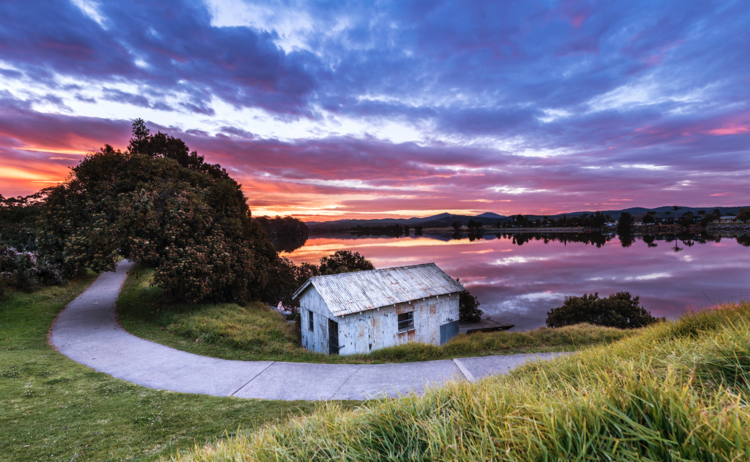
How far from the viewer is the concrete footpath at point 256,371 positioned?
814cm

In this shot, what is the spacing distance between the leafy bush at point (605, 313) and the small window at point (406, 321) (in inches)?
565

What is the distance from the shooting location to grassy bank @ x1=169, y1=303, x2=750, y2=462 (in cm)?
176

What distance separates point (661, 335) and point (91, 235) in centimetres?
2045

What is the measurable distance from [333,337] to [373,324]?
1.92m

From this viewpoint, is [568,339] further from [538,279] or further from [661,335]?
[538,279]

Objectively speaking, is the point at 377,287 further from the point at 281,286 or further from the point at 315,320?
the point at 281,286

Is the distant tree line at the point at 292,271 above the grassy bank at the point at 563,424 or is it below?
below

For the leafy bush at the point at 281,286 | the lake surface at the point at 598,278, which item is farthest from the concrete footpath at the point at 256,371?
the lake surface at the point at 598,278

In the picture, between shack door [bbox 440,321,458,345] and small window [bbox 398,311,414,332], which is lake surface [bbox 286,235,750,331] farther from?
small window [bbox 398,311,414,332]

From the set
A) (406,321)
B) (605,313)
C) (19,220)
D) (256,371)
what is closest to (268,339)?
(256,371)

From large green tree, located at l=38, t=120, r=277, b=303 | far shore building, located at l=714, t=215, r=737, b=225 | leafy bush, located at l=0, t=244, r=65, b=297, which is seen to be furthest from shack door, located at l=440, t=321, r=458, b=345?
far shore building, located at l=714, t=215, r=737, b=225

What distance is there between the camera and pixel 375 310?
14414 mm

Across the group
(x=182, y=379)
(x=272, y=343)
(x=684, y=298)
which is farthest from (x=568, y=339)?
(x=684, y=298)

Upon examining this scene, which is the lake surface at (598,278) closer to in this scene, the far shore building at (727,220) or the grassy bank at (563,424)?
the grassy bank at (563,424)
